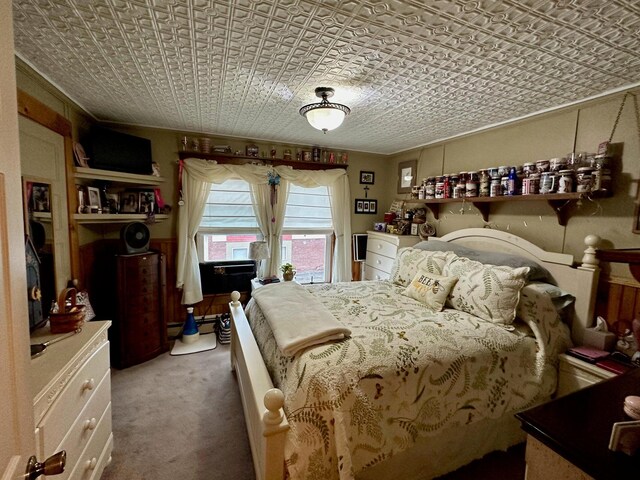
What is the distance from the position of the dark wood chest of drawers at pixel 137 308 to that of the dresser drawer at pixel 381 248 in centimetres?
252

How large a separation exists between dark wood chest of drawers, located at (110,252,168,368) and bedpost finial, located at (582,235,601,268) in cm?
361

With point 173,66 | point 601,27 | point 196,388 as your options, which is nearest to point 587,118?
point 601,27

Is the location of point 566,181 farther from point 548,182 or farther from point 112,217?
point 112,217

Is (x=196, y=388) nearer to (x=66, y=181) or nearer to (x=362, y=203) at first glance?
(x=66, y=181)

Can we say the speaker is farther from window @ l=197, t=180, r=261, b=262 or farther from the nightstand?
the nightstand

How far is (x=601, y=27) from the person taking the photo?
49.9 inches

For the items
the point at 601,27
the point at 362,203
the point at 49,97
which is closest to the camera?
the point at 601,27

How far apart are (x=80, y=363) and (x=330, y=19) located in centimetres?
198

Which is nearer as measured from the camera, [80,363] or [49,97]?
[80,363]

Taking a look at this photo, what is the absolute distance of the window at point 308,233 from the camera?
12.8ft

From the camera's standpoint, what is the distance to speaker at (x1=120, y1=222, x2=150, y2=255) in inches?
108

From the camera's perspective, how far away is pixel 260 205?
361 centimetres

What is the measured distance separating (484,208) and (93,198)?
12.1 feet

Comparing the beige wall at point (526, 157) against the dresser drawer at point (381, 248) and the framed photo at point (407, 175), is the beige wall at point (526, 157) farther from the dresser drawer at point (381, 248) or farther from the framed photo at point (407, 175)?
the dresser drawer at point (381, 248)
